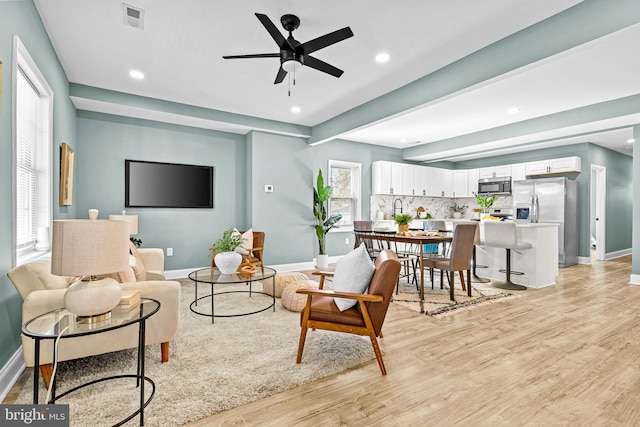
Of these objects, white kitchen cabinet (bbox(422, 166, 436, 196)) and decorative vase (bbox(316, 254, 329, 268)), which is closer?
Result: decorative vase (bbox(316, 254, 329, 268))

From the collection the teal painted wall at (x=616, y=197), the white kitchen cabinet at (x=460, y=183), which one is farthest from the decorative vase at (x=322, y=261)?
the teal painted wall at (x=616, y=197)

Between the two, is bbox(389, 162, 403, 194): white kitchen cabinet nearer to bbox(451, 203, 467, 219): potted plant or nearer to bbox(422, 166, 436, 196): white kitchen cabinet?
bbox(422, 166, 436, 196): white kitchen cabinet

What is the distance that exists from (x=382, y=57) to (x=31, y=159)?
3.41 m

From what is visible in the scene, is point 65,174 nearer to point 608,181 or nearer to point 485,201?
point 485,201

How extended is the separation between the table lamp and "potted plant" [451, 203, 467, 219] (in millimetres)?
8303

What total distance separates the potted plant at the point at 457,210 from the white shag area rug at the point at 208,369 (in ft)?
22.3

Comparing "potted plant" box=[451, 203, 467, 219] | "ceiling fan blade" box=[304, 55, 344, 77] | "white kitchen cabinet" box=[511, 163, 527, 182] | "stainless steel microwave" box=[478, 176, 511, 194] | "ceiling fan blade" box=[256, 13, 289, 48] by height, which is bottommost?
"potted plant" box=[451, 203, 467, 219]

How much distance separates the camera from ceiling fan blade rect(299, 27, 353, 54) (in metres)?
2.36

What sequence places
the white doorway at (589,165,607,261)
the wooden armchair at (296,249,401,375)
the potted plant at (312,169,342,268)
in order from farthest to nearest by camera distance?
the white doorway at (589,165,607,261)
the potted plant at (312,169,342,268)
the wooden armchair at (296,249,401,375)

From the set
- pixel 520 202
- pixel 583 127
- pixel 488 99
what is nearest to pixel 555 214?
pixel 520 202

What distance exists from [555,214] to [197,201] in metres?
6.90

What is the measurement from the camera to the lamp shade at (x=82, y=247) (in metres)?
1.50

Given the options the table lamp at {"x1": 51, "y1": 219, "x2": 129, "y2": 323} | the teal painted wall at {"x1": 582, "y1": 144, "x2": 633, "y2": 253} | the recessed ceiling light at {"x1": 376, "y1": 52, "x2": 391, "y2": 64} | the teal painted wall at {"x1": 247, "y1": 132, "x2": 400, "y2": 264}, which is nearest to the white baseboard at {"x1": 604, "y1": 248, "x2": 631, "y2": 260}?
the teal painted wall at {"x1": 582, "y1": 144, "x2": 633, "y2": 253}

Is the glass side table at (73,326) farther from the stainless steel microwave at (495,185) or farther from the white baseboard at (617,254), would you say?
the white baseboard at (617,254)
